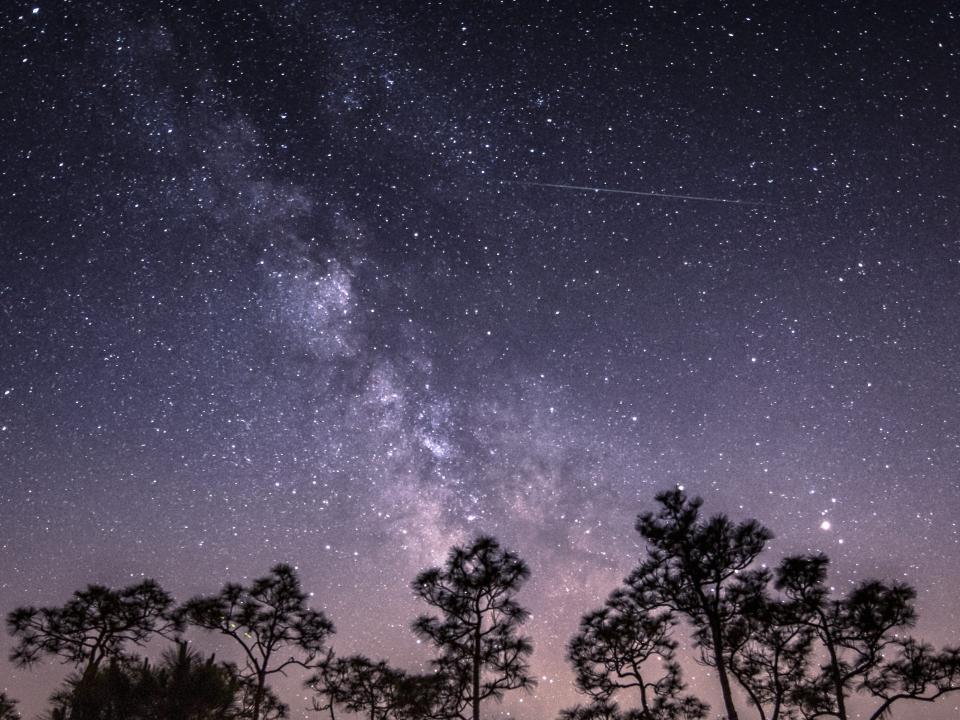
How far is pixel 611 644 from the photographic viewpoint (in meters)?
21.8

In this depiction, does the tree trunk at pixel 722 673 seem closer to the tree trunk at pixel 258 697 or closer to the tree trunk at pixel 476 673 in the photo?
the tree trunk at pixel 476 673

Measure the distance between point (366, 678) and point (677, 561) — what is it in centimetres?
2086

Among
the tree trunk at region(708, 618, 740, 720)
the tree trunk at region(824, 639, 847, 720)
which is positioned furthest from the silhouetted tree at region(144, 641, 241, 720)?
the tree trunk at region(824, 639, 847, 720)

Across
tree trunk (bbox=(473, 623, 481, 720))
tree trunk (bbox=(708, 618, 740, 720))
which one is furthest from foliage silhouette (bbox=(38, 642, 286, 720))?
tree trunk (bbox=(708, 618, 740, 720))

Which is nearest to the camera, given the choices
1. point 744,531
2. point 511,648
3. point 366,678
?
point 744,531

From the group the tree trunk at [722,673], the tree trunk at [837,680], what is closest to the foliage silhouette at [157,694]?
the tree trunk at [722,673]

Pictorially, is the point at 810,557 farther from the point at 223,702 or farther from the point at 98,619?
the point at 98,619

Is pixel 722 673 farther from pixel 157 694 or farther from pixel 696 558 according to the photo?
pixel 157 694

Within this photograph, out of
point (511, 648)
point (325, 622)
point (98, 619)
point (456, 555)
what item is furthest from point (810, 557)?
point (98, 619)

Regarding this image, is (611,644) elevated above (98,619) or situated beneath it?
situated beneath

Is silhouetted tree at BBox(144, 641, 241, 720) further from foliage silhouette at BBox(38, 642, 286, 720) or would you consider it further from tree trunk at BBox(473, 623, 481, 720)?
tree trunk at BBox(473, 623, 481, 720)

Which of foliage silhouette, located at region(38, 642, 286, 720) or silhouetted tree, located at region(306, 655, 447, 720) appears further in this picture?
silhouetted tree, located at region(306, 655, 447, 720)

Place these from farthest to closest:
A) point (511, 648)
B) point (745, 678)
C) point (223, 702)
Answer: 1. point (745, 678)
2. point (511, 648)
3. point (223, 702)

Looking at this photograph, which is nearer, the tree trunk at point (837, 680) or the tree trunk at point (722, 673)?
the tree trunk at point (722, 673)
